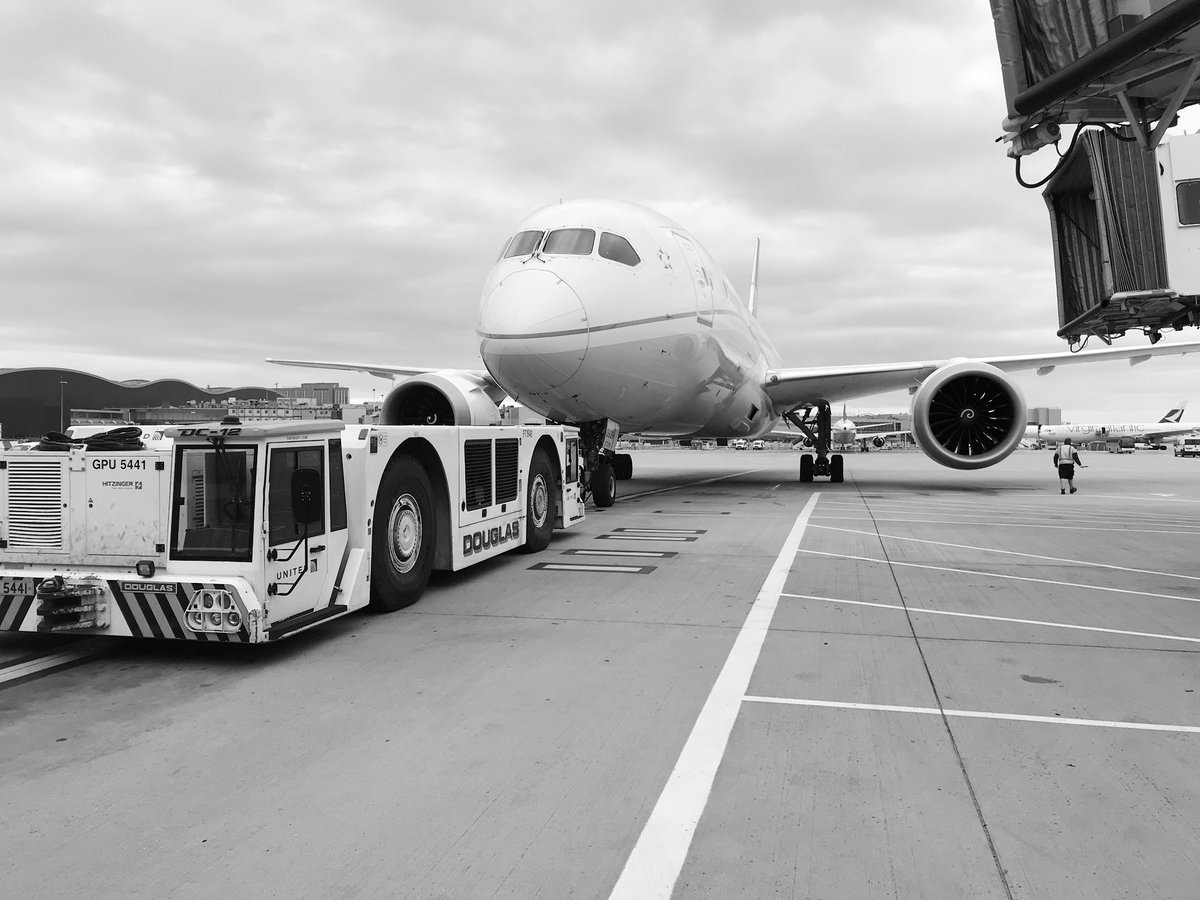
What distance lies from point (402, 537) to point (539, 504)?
317 centimetres

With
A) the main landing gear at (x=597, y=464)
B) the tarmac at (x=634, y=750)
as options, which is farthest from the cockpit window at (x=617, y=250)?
the tarmac at (x=634, y=750)

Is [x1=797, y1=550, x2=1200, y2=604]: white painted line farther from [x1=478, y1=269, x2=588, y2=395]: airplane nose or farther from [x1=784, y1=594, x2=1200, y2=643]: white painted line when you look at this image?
[x1=478, y1=269, x2=588, y2=395]: airplane nose

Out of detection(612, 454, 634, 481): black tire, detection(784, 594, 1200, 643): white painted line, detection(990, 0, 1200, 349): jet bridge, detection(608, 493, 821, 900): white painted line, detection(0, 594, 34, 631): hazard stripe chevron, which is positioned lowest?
detection(608, 493, 821, 900): white painted line

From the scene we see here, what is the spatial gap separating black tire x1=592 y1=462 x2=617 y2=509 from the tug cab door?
9064 millimetres

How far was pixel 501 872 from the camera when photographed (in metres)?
2.60

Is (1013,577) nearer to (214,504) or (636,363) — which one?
(636,363)

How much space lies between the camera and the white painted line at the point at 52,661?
4.81 m

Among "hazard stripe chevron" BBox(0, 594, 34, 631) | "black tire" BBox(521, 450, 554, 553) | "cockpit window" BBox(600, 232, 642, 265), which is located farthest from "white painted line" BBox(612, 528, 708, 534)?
"hazard stripe chevron" BBox(0, 594, 34, 631)

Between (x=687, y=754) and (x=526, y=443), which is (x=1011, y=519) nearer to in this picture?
(x=526, y=443)

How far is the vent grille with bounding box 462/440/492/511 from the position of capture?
7.45 m

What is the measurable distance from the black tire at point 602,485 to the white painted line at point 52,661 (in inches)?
378

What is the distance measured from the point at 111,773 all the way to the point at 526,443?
5.85 meters

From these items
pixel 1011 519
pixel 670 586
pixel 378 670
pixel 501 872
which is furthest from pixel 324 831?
pixel 1011 519

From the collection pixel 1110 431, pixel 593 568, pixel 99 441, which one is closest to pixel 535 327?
pixel 593 568
